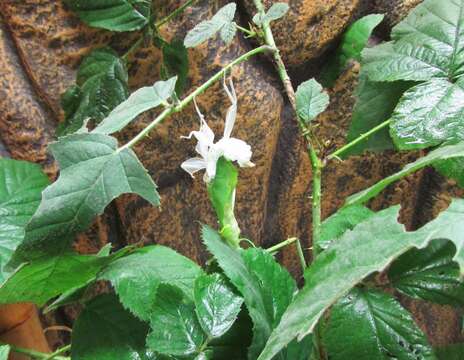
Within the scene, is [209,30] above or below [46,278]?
above

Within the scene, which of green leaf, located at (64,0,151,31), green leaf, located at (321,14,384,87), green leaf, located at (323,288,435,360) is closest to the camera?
green leaf, located at (323,288,435,360)

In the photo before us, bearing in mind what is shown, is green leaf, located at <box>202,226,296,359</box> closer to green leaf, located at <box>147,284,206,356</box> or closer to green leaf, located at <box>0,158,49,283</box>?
green leaf, located at <box>147,284,206,356</box>

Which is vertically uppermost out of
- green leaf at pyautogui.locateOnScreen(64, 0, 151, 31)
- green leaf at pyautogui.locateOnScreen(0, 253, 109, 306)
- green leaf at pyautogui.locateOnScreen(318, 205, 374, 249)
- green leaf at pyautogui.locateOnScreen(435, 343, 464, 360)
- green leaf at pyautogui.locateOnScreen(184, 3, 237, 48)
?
green leaf at pyautogui.locateOnScreen(64, 0, 151, 31)

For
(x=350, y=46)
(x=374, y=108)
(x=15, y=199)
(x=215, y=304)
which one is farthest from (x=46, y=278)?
(x=350, y=46)

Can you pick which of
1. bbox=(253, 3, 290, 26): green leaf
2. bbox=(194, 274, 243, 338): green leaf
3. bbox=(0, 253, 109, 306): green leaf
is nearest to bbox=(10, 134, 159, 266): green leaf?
bbox=(0, 253, 109, 306): green leaf

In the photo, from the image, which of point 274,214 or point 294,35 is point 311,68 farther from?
point 274,214

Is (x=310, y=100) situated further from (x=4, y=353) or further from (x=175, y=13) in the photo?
(x=4, y=353)

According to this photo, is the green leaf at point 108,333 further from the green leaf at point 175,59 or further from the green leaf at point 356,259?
the green leaf at point 175,59
